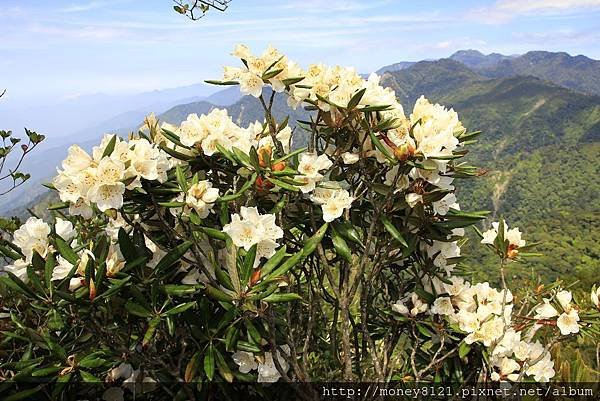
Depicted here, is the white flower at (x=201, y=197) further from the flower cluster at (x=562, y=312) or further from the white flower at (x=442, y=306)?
the flower cluster at (x=562, y=312)

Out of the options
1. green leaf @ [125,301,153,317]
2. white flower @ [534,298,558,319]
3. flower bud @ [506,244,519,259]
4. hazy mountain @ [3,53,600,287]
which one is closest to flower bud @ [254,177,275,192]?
green leaf @ [125,301,153,317]

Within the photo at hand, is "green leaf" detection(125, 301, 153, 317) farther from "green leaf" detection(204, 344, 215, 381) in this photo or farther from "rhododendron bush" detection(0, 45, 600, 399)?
"green leaf" detection(204, 344, 215, 381)

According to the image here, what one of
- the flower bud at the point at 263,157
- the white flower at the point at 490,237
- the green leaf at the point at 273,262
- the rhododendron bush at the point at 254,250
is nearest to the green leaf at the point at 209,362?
the rhododendron bush at the point at 254,250

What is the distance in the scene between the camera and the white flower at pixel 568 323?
2189 millimetres

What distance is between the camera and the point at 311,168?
1.82 m

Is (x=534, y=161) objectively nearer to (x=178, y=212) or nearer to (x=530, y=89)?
(x=530, y=89)

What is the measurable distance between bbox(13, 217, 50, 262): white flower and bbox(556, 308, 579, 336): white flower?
228 cm

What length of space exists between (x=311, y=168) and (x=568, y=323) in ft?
4.89

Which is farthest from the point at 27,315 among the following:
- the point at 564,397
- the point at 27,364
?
the point at 564,397

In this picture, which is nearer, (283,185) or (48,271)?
(48,271)

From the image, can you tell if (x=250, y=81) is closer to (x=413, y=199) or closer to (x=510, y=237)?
(x=413, y=199)

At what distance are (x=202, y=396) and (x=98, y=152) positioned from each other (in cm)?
108

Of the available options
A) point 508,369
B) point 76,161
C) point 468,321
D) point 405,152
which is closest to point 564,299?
point 508,369

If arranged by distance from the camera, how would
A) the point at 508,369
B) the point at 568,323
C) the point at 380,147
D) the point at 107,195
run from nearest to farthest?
1. the point at 107,195
2. the point at 380,147
3. the point at 508,369
4. the point at 568,323
